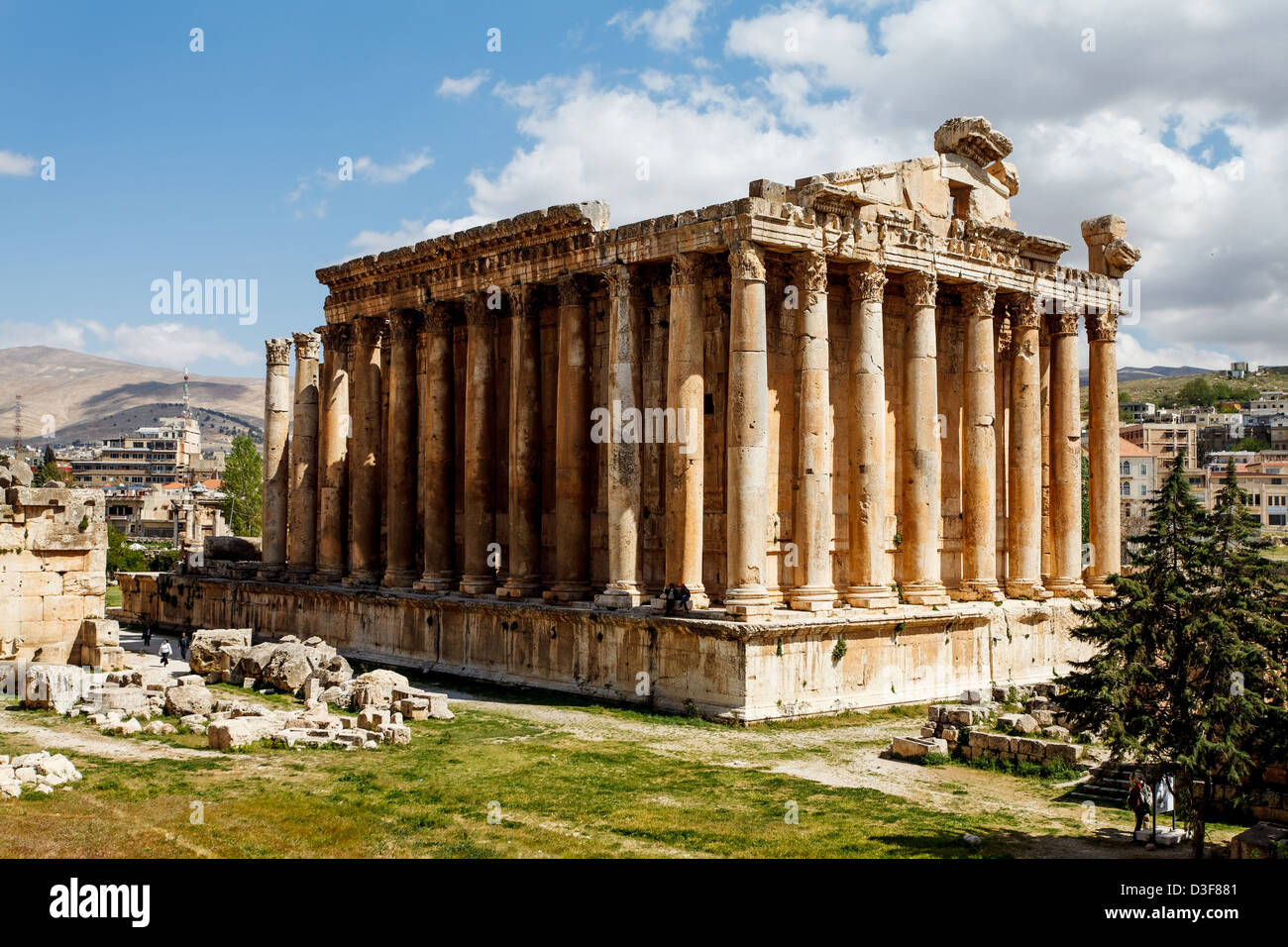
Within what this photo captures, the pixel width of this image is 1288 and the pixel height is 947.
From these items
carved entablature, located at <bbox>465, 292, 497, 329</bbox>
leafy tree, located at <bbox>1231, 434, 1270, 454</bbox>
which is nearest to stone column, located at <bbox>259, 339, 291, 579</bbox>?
carved entablature, located at <bbox>465, 292, 497, 329</bbox>

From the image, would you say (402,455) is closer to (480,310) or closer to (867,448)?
(480,310)

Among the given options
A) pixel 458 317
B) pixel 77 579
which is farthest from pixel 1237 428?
pixel 77 579

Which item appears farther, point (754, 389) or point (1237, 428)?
point (1237, 428)

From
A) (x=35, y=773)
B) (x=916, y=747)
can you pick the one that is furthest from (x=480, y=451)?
(x=35, y=773)

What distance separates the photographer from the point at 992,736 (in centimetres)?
2006

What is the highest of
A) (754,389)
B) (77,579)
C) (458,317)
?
(458,317)

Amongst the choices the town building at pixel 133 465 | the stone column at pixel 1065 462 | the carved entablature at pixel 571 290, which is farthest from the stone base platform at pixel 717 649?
the town building at pixel 133 465

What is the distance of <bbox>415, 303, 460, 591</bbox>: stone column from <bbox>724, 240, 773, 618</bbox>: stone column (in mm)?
10801

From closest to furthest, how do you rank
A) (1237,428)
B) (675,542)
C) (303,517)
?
(675,542) < (303,517) < (1237,428)

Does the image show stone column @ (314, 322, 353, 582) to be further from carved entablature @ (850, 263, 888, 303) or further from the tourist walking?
the tourist walking

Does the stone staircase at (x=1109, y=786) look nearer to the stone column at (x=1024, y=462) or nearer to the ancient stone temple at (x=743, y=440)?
the ancient stone temple at (x=743, y=440)

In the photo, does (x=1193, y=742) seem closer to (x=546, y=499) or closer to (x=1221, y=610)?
(x=1221, y=610)

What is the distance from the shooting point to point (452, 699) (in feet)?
86.4
